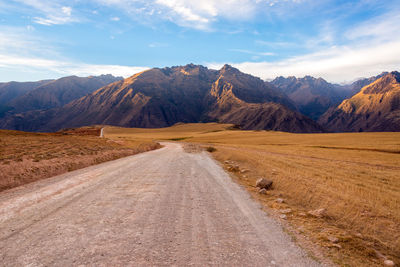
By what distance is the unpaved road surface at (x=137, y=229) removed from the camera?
15.8 ft

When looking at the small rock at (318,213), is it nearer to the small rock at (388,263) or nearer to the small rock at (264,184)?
the small rock at (388,263)

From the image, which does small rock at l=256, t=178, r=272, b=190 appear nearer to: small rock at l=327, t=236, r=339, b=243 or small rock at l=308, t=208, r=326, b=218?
small rock at l=308, t=208, r=326, b=218

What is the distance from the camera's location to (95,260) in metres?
4.63

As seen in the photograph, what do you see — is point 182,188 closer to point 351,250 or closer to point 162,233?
point 162,233

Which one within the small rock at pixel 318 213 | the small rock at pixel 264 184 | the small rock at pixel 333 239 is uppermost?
the small rock at pixel 333 239

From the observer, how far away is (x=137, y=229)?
614cm

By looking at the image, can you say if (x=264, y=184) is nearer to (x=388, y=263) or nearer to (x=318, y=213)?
(x=318, y=213)

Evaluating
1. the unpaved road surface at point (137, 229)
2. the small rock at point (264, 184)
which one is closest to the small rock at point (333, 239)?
the unpaved road surface at point (137, 229)

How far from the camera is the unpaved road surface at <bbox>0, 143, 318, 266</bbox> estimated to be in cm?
482

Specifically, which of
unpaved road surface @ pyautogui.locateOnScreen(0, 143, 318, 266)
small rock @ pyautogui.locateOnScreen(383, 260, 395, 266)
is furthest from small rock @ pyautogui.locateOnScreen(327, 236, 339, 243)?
unpaved road surface @ pyautogui.locateOnScreen(0, 143, 318, 266)

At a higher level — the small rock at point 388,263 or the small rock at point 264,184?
the small rock at point 388,263

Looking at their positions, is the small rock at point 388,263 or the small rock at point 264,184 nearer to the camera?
the small rock at point 388,263

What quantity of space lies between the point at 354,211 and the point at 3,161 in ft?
66.1

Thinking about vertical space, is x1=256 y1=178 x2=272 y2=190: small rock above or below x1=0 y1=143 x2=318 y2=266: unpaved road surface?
below
